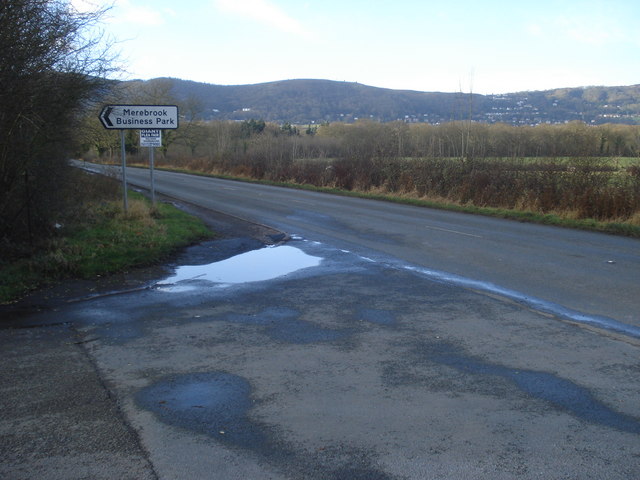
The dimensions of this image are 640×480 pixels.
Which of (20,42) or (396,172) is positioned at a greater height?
(20,42)

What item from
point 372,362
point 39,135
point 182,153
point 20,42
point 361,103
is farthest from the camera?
point 361,103

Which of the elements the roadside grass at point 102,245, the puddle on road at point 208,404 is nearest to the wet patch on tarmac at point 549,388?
the puddle on road at point 208,404

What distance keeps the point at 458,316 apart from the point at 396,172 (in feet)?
72.5

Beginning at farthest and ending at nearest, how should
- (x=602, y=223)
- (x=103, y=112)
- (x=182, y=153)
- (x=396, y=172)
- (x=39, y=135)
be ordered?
(x=182, y=153)
(x=396, y=172)
(x=602, y=223)
(x=103, y=112)
(x=39, y=135)

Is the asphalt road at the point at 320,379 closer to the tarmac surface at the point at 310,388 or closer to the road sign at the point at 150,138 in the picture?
the tarmac surface at the point at 310,388

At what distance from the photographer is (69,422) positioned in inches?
181

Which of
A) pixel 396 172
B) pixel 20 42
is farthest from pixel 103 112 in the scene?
pixel 396 172

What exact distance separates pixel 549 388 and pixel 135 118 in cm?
1391

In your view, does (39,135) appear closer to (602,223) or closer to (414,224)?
(414,224)

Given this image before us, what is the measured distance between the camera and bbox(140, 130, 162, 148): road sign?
1791 centimetres

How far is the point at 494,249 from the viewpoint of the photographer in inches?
517

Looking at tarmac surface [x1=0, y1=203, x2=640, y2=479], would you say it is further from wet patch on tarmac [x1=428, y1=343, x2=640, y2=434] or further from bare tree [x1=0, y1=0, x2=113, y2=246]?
bare tree [x1=0, y1=0, x2=113, y2=246]

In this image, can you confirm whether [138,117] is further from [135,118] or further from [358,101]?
[358,101]

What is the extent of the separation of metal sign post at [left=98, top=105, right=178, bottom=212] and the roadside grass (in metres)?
1.11
